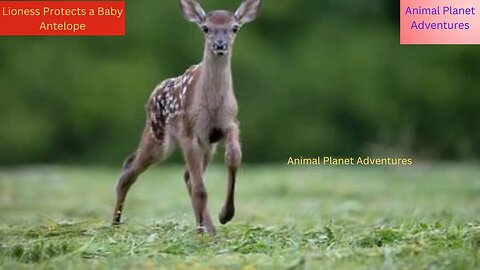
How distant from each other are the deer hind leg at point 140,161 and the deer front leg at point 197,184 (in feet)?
2.41

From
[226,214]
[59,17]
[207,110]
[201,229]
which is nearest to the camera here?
[201,229]

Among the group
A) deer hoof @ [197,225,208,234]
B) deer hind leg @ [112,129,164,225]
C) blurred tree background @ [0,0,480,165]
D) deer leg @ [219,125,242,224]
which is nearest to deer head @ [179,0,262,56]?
deer leg @ [219,125,242,224]

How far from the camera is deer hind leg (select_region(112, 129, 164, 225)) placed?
336 inches

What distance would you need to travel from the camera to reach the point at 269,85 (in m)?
17.0

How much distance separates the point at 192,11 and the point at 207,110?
2.62 ft

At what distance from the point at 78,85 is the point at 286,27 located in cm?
300

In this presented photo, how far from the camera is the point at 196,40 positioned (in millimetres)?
16891

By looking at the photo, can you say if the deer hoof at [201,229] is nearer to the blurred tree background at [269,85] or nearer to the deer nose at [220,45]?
the deer nose at [220,45]

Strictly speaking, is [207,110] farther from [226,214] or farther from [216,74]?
[226,214]

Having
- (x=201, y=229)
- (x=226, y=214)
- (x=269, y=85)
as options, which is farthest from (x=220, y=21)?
(x=269, y=85)

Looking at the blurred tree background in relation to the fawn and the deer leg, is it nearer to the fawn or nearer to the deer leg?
the fawn

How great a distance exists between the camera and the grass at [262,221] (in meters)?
6.22

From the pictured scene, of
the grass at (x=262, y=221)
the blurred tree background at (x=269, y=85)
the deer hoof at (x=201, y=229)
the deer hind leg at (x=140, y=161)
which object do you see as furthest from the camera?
the blurred tree background at (x=269, y=85)

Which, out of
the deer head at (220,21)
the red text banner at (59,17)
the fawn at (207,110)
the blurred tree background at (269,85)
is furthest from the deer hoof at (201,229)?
the blurred tree background at (269,85)
